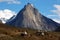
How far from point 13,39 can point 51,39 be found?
25.4 metres

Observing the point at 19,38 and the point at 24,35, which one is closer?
the point at 19,38

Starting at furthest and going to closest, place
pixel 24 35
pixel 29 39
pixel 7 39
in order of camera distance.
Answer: pixel 24 35
pixel 29 39
pixel 7 39

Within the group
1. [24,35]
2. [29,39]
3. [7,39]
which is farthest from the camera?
[24,35]

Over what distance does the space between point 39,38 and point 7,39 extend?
23.0 meters

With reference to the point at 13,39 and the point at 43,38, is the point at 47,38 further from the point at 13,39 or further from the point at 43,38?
the point at 13,39

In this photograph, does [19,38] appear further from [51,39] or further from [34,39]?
[51,39]

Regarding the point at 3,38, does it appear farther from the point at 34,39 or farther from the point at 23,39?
the point at 34,39

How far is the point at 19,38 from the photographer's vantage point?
11362 cm

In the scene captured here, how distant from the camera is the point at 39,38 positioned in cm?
12550

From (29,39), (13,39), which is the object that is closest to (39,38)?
(29,39)

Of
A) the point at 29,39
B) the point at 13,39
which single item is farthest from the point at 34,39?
the point at 13,39

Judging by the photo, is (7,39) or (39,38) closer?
(7,39)

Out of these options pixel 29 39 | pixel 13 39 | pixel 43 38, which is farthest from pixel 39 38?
pixel 13 39

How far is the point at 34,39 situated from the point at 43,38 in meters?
8.32
